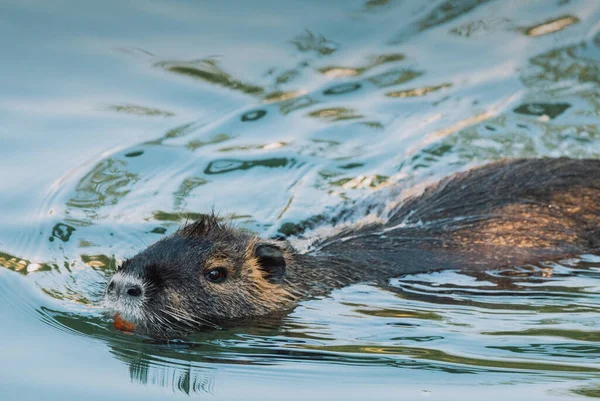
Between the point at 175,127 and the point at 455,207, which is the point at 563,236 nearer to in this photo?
the point at 455,207

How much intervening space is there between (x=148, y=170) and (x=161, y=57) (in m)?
2.24

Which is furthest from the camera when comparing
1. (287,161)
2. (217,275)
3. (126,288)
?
(287,161)

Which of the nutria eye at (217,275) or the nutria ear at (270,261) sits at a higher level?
the nutria ear at (270,261)

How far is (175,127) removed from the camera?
9.74m

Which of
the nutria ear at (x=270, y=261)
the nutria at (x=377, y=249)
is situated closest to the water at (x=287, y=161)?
the nutria at (x=377, y=249)

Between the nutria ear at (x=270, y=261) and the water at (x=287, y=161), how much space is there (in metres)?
0.27

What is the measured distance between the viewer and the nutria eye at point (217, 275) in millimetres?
6277

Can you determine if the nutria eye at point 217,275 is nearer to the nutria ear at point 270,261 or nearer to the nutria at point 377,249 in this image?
the nutria at point 377,249

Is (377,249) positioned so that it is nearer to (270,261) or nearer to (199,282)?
(270,261)

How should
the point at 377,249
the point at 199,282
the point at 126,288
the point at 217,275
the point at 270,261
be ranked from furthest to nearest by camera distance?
the point at 377,249, the point at 270,261, the point at 217,275, the point at 199,282, the point at 126,288

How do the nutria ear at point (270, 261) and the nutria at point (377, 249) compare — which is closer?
the nutria at point (377, 249)

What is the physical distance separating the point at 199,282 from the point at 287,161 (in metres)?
→ 3.34

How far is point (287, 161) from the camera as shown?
940 cm

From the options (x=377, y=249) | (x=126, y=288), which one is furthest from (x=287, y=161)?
(x=126, y=288)
